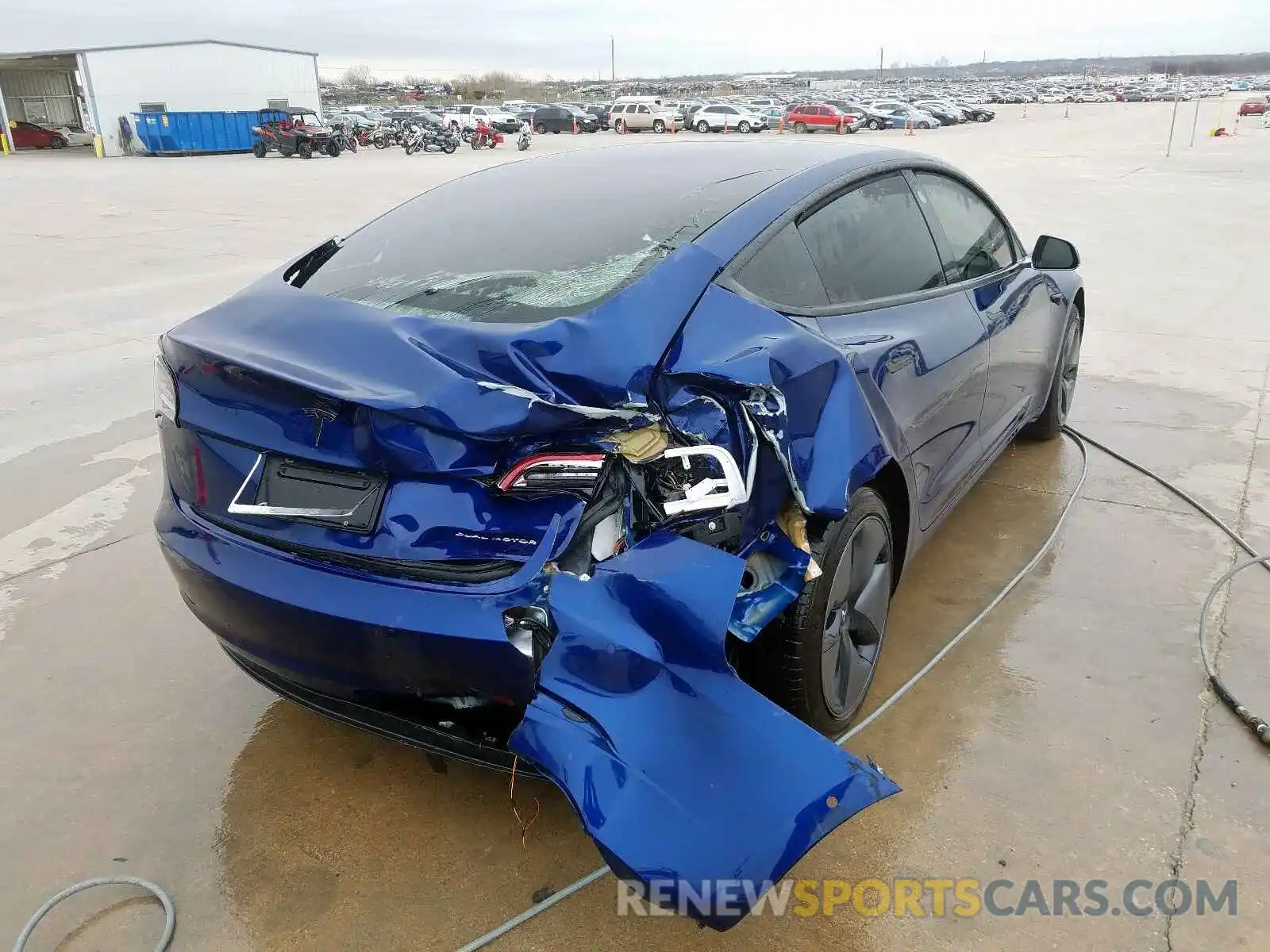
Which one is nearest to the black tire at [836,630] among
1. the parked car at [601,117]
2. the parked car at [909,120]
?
the parked car at [909,120]

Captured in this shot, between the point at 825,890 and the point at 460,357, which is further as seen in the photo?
the point at 825,890

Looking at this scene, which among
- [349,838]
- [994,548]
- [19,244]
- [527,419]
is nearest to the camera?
[527,419]

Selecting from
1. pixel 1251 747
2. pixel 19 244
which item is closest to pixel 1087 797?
pixel 1251 747

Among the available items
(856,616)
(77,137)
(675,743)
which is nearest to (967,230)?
(856,616)

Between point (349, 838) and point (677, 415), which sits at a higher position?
point (677, 415)

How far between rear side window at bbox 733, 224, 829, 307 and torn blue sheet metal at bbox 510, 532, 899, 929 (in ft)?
2.65

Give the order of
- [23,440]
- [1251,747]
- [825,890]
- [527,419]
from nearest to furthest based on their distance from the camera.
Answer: [527,419], [825,890], [1251,747], [23,440]

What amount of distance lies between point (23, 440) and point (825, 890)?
4.97 meters

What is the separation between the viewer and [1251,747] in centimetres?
275

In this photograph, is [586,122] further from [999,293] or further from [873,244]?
[873,244]

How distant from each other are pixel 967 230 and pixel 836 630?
1942 mm

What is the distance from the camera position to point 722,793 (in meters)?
1.90

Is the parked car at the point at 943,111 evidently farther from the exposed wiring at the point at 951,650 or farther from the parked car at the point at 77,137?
the exposed wiring at the point at 951,650

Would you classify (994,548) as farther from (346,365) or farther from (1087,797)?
(346,365)
